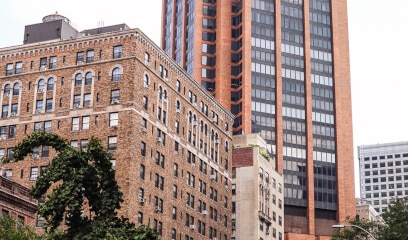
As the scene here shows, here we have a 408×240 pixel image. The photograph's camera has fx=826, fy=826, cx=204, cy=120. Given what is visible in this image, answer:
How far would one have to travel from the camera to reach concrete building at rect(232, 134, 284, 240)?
132000 millimetres

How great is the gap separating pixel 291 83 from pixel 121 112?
95820mm

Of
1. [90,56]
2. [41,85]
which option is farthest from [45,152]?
[90,56]

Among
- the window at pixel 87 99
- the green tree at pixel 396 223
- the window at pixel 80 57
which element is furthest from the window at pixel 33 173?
the green tree at pixel 396 223

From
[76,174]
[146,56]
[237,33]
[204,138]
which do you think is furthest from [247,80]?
[76,174]

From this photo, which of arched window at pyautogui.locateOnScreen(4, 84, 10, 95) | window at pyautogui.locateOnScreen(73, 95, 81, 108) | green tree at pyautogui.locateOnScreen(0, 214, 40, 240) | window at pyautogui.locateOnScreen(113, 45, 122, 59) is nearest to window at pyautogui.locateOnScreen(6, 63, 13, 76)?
arched window at pyautogui.locateOnScreen(4, 84, 10, 95)

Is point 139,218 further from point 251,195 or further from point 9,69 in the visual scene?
point 251,195

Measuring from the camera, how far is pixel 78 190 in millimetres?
57125

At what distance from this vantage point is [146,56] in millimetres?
97062

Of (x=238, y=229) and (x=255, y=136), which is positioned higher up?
(x=255, y=136)

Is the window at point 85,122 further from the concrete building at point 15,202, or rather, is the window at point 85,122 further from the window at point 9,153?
the concrete building at point 15,202

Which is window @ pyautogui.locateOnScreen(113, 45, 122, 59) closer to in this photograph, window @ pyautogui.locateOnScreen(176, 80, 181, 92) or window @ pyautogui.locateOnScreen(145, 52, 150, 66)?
window @ pyautogui.locateOnScreen(145, 52, 150, 66)

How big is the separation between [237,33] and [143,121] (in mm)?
97115

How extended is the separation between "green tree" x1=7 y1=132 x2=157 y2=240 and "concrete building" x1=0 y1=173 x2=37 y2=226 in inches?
383

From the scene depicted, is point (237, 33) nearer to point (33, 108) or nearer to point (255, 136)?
point (255, 136)
